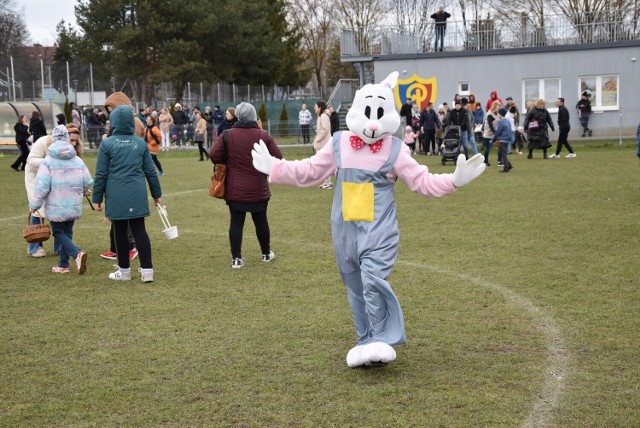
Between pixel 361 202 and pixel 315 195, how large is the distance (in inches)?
467

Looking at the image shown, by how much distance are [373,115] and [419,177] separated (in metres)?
0.58

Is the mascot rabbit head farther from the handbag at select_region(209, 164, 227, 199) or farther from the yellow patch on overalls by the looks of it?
the handbag at select_region(209, 164, 227, 199)

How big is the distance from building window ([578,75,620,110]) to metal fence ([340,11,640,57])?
1666mm

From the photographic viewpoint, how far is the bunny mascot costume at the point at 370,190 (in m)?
6.35

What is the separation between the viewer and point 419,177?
6.59 meters

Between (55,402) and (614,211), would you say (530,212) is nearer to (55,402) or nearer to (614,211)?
(614,211)

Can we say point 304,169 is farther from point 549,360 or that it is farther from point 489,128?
point 489,128

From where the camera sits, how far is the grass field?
219 inches

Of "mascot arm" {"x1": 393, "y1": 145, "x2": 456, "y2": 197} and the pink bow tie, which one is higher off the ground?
the pink bow tie

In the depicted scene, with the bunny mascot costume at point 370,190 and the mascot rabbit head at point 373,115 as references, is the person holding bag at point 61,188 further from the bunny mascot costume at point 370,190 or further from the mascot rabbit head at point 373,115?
the mascot rabbit head at point 373,115

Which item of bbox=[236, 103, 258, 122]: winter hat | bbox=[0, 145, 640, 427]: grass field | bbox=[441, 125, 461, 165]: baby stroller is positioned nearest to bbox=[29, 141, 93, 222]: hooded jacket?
bbox=[0, 145, 640, 427]: grass field

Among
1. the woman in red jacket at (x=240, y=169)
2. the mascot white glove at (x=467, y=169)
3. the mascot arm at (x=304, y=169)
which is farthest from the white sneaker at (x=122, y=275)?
the mascot white glove at (x=467, y=169)

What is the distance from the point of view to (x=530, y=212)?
1468 centimetres

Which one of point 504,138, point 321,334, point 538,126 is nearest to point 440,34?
point 538,126
